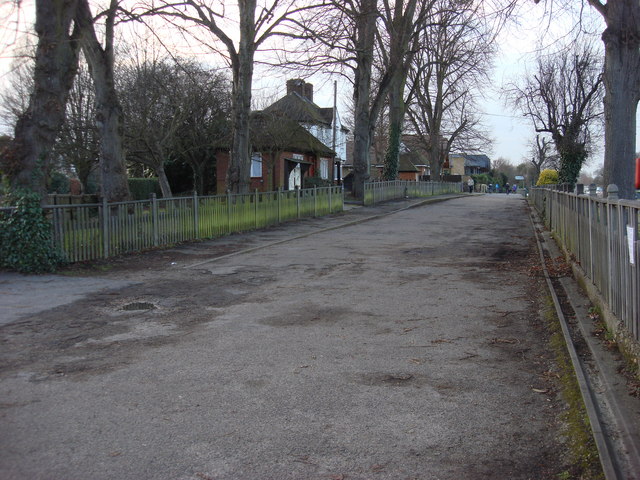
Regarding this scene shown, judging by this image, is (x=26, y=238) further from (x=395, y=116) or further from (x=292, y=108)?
(x=395, y=116)

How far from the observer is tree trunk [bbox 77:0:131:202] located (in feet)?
50.3

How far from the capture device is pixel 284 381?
5234mm

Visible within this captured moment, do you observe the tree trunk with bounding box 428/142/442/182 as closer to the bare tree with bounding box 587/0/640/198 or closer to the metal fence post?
the bare tree with bounding box 587/0/640/198

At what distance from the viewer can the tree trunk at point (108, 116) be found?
50.3ft

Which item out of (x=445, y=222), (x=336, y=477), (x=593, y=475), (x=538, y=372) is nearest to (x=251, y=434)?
(x=336, y=477)

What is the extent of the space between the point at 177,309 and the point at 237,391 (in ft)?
11.7

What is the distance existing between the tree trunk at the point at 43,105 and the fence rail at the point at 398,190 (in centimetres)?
2176

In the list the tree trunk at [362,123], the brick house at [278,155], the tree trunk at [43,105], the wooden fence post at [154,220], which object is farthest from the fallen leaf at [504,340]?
the tree trunk at [362,123]

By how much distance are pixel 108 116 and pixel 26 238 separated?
558 centimetres

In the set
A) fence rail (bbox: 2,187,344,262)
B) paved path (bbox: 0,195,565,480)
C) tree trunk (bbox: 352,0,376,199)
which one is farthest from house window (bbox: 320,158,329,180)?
paved path (bbox: 0,195,565,480)

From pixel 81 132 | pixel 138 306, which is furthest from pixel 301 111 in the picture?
pixel 138 306

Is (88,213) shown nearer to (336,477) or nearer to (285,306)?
(285,306)

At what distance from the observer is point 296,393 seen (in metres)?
4.94

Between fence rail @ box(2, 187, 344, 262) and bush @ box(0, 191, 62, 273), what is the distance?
25cm
